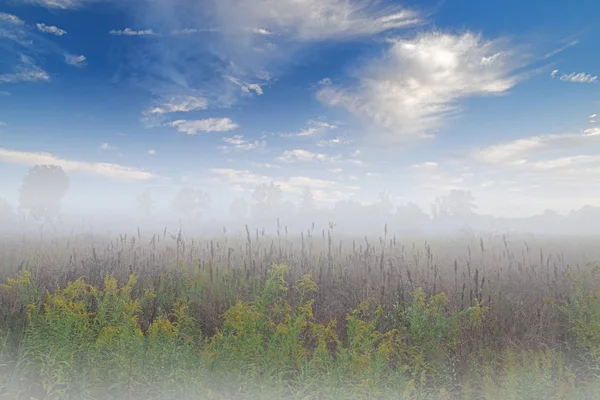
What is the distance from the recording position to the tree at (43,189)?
158 ft

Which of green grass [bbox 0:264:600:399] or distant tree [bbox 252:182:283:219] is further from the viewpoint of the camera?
distant tree [bbox 252:182:283:219]

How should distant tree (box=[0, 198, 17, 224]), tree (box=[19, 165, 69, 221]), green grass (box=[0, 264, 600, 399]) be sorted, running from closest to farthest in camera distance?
green grass (box=[0, 264, 600, 399]), tree (box=[19, 165, 69, 221]), distant tree (box=[0, 198, 17, 224])

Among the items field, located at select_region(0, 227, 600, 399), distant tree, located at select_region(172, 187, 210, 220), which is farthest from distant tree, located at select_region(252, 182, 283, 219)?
field, located at select_region(0, 227, 600, 399)

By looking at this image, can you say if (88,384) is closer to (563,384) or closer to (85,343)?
(85,343)

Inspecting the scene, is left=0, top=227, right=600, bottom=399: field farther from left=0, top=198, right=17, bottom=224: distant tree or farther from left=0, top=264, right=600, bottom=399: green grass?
left=0, top=198, right=17, bottom=224: distant tree

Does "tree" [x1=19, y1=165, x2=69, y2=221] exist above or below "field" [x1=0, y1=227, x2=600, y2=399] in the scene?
above

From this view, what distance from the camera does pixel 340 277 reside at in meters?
8.59

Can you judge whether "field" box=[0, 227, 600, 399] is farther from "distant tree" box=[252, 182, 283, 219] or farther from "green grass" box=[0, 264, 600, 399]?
"distant tree" box=[252, 182, 283, 219]

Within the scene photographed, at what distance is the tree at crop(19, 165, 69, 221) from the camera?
1896 inches

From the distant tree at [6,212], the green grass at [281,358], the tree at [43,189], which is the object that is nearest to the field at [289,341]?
the green grass at [281,358]

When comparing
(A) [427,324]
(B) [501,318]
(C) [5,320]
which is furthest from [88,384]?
(B) [501,318]

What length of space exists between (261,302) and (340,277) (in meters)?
3.01

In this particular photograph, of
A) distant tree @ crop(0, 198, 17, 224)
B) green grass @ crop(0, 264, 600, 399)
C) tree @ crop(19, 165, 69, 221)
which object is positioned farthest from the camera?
distant tree @ crop(0, 198, 17, 224)

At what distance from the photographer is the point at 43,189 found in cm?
4919
